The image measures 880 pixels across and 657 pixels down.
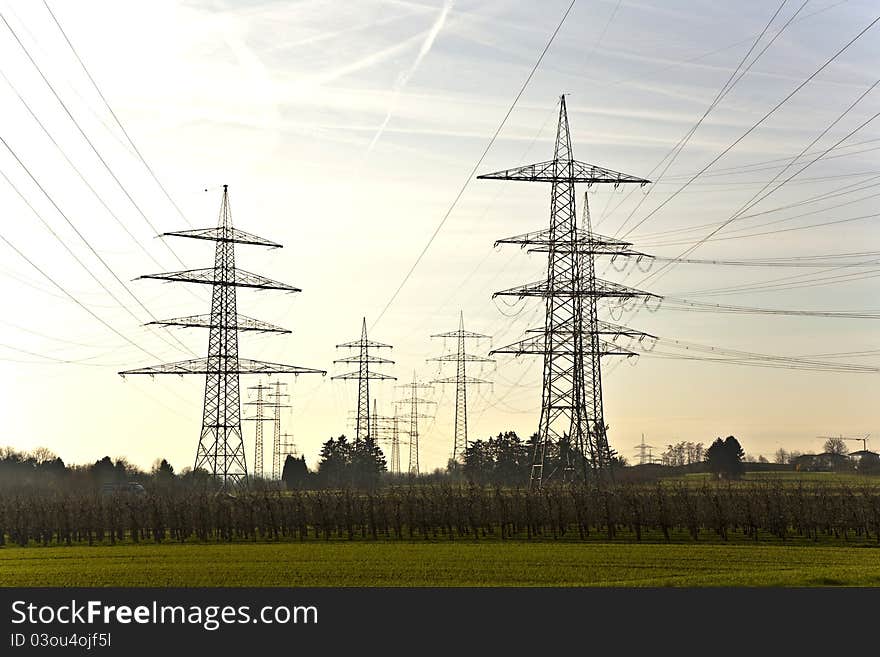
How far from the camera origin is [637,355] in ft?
230

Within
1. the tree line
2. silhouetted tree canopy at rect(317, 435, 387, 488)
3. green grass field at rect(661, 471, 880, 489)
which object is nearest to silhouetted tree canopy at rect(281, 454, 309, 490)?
silhouetted tree canopy at rect(317, 435, 387, 488)

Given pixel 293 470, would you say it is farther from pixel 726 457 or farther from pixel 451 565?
pixel 451 565

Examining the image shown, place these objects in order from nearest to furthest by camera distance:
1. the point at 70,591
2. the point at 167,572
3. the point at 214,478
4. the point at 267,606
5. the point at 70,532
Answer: the point at 267,606 → the point at 70,591 → the point at 167,572 → the point at 214,478 → the point at 70,532

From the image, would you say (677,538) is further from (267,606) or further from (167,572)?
(267,606)

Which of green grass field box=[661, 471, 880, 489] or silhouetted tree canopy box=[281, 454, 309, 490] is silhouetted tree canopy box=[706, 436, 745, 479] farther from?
silhouetted tree canopy box=[281, 454, 309, 490]

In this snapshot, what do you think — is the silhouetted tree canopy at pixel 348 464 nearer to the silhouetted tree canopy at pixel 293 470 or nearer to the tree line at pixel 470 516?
the silhouetted tree canopy at pixel 293 470

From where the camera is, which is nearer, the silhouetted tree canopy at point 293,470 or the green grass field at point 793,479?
the green grass field at point 793,479

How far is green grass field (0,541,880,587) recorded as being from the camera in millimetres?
42281

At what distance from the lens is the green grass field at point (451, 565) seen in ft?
139

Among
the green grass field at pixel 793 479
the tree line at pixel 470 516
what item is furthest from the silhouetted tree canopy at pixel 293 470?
the tree line at pixel 470 516

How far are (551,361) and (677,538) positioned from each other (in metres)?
17.8

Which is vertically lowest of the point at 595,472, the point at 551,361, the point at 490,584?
the point at 490,584

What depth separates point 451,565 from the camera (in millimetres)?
48750

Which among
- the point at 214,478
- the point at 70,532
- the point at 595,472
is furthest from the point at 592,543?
the point at 70,532
